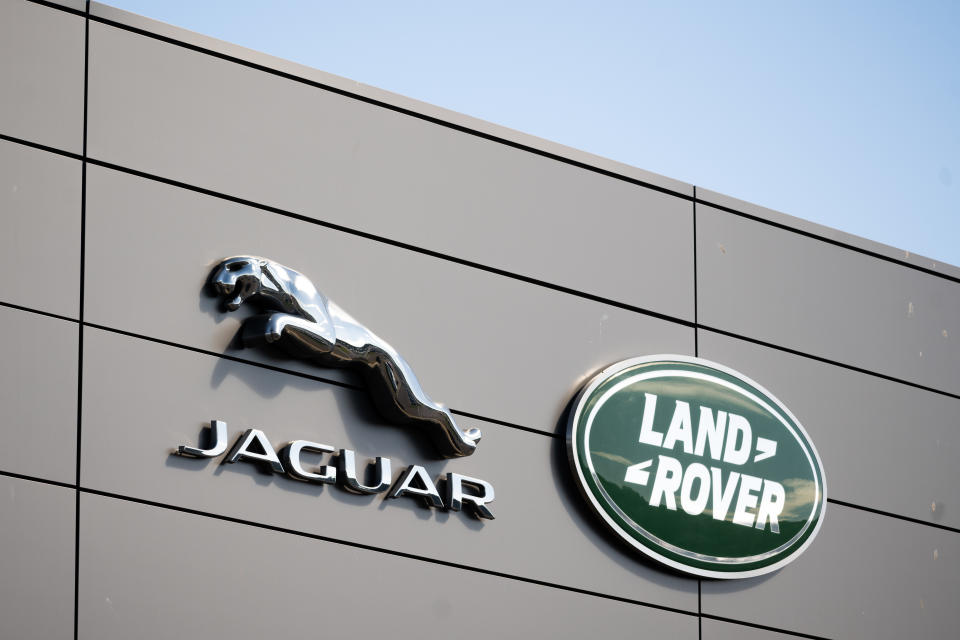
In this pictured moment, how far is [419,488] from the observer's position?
650 centimetres

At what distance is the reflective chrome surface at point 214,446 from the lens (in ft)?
19.6

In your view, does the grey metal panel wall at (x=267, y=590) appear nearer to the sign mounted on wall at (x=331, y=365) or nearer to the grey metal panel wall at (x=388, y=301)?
the sign mounted on wall at (x=331, y=365)

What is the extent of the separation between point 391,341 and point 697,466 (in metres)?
1.96

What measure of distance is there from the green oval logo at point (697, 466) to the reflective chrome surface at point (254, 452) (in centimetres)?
171

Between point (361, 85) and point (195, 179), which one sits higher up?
point (361, 85)

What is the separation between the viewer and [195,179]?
21.2ft

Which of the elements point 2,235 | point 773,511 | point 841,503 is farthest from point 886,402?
point 2,235

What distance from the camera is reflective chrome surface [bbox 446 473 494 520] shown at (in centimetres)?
656

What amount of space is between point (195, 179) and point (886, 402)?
4719 millimetres

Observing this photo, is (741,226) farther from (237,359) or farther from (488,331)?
(237,359)

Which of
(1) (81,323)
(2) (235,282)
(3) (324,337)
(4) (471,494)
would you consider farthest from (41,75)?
(4) (471,494)

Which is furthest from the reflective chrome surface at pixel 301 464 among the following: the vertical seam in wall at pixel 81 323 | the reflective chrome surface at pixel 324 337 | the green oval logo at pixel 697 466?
the green oval logo at pixel 697 466

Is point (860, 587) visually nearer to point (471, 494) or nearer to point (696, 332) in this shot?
point (696, 332)

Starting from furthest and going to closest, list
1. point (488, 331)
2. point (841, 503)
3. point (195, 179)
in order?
point (841, 503), point (488, 331), point (195, 179)
